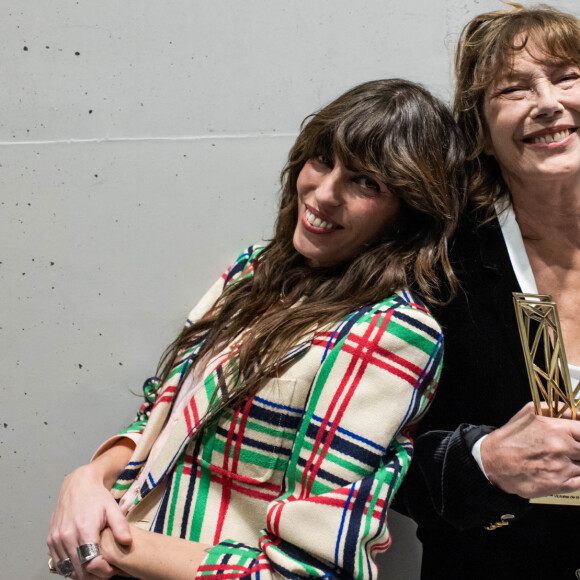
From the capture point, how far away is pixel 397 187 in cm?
132

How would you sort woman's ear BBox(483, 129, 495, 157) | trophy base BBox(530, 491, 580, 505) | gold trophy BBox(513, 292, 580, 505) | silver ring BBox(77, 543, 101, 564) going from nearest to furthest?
1. gold trophy BBox(513, 292, 580, 505)
2. trophy base BBox(530, 491, 580, 505)
3. silver ring BBox(77, 543, 101, 564)
4. woman's ear BBox(483, 129, 495, 157)

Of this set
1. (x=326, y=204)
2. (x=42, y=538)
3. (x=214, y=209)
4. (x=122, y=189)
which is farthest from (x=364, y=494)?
(x=42, y=538)

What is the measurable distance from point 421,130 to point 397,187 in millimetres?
123

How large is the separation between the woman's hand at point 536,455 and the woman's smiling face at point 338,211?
1.47 feet

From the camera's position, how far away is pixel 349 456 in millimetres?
1188

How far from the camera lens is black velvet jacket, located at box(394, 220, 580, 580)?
1.37 meters

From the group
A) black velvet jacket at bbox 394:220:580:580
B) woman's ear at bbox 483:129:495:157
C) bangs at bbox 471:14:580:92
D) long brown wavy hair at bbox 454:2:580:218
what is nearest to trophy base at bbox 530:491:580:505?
black velvet jacket at bbox 394:220:580:580

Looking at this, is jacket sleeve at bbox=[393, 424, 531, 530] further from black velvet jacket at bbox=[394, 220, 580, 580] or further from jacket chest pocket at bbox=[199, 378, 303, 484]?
jacket chest pocket at bbox=[199, 378, 303, 484]

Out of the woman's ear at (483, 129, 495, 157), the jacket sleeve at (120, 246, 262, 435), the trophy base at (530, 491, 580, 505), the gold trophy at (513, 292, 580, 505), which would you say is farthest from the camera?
the jacket sleeve at (120, 246, 262, 435)

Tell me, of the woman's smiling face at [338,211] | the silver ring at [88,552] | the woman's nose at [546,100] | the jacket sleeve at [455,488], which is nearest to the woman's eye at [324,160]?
the woman's smiling face at [338,211]

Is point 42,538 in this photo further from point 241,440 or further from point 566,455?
point 566,455

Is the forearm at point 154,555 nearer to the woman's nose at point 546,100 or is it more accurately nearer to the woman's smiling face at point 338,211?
the woman's smiling face at point 338,211

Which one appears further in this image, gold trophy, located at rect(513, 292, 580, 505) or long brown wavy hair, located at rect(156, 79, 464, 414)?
long brown wavy hair, located at rect(156, 79, 464, 414)

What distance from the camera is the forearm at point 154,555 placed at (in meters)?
1.24
